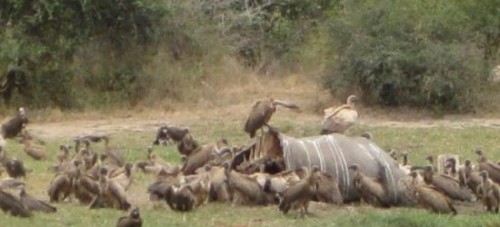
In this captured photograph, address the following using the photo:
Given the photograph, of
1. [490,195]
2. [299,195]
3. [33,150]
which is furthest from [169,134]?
[490,195]

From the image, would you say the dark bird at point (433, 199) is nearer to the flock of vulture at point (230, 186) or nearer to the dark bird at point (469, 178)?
the flock of vulture at point (230, 186)

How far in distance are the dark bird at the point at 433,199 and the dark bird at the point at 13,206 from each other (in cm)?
419

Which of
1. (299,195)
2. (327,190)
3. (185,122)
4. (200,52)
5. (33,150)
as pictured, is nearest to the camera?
(299,195)

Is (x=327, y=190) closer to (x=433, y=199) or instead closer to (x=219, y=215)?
(x=433, y=199)

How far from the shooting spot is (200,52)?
27.8m

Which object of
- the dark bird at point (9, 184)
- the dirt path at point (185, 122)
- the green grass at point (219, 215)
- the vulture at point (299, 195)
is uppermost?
the dark bird at point (9, 184)

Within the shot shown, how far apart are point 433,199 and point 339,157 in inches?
65.3

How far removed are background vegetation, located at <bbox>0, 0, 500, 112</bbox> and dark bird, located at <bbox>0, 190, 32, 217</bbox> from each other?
11961 mm

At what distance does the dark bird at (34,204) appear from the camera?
13531mm

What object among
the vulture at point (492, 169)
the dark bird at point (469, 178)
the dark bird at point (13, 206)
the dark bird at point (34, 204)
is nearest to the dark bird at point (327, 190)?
the dark bird at point (469, 178)

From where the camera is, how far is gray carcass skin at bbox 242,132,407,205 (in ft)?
50.5

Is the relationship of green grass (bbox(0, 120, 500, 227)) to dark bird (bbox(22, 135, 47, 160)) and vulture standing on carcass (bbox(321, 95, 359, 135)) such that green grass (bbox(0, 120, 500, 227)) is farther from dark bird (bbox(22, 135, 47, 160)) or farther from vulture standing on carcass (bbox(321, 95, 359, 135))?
vulture standing on carcass (bbox(321, 95, 359, 135))

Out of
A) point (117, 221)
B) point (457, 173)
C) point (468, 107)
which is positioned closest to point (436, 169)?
point (457, 173)

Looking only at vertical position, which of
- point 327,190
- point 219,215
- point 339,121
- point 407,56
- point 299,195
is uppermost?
point 407,56
